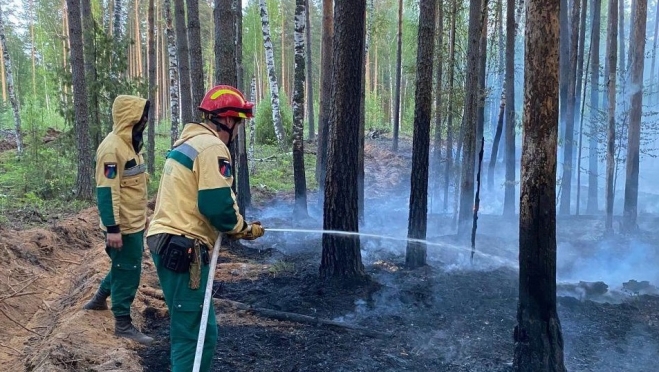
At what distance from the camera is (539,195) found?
412cm

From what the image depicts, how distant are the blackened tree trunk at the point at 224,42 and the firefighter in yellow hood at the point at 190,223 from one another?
5.67 metres

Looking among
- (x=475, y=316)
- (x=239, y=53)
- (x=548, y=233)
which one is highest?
(x=239, y=53)

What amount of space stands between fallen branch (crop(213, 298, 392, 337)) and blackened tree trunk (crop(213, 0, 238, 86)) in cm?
441

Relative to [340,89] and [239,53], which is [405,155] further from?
[340,89]

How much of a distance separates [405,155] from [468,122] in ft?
55.3

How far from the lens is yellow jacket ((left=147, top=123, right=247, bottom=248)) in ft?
10.5

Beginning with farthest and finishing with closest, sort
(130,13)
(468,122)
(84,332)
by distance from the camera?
1. (130,13)
2. (468,122)
3. (84,332)

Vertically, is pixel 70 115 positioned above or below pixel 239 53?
below

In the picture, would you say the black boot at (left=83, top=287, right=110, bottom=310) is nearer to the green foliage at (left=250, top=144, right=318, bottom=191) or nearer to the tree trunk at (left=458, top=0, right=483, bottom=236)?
the tree trunk at (left=458, top=0, right=483, bottom=236)

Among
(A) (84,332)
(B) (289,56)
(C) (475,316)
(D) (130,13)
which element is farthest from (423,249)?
(B) (289,56)

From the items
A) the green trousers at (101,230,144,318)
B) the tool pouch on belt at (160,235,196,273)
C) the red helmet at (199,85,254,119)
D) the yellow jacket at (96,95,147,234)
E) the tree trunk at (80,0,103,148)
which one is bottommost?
the green trousers at (101,230,144,318)

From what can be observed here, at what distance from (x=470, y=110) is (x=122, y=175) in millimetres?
7459

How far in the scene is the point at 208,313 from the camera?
11.3 feet

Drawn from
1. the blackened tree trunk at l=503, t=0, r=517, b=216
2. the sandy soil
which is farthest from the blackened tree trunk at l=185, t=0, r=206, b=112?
the blackened tree trunk at l=503, t=0, r=517, b=216
